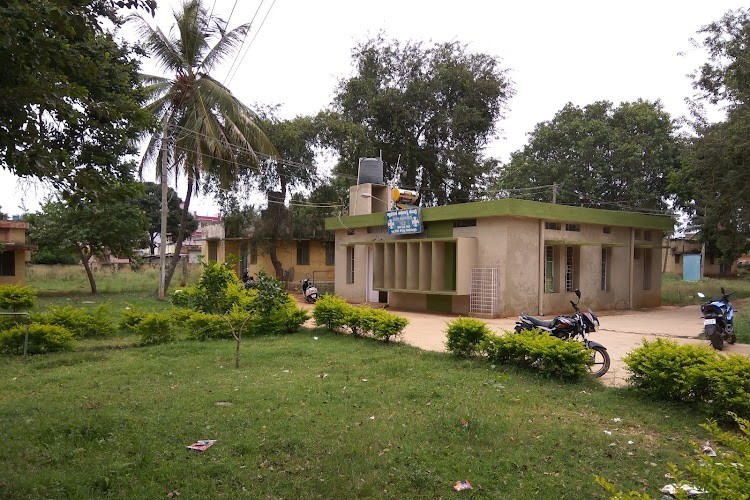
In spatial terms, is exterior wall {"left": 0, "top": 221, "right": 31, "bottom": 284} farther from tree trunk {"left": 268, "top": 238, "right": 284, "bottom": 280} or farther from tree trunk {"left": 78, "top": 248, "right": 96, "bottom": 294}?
tree trunk {"left": 268, "top": 238, "right": 284, "bottom": 280}

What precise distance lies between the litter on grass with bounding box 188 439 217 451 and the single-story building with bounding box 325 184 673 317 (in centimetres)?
1160

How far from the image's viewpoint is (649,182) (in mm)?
31766

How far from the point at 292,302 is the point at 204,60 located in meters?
11.0

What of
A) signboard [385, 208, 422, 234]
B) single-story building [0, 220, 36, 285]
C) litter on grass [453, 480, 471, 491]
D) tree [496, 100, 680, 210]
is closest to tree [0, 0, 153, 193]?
litter on grass [453, 480, 471, 491]

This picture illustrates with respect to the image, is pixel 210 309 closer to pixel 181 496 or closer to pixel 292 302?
pixel 292 302

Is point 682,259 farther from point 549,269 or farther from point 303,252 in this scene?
point 549,269

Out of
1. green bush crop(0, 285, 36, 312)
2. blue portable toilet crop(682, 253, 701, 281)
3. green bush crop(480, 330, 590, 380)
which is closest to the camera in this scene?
green bush crop(480, 330, 590, 380)

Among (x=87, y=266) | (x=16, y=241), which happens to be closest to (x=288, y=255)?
(x=87, y=266)

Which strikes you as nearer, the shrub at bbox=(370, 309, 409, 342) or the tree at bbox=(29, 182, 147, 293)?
the shrub at bbox=(370, 309, 409, 342)

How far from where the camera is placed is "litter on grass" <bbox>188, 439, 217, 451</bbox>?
4.76m

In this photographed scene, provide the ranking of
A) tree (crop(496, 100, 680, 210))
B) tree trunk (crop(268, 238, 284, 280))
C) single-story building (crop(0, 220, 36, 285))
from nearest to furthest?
single-story building (crop(0, 220, 36, 285))
tree trunk (crop(268, 238, 284, 280))
tree (crop(496, 100, 680, 210))

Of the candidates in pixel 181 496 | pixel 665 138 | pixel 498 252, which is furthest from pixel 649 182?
pixel 181 496

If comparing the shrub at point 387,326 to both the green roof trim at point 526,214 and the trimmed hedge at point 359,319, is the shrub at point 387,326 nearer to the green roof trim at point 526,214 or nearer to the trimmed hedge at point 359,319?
the trimmed hedge at point 359,319

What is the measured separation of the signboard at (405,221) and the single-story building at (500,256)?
0.04m
